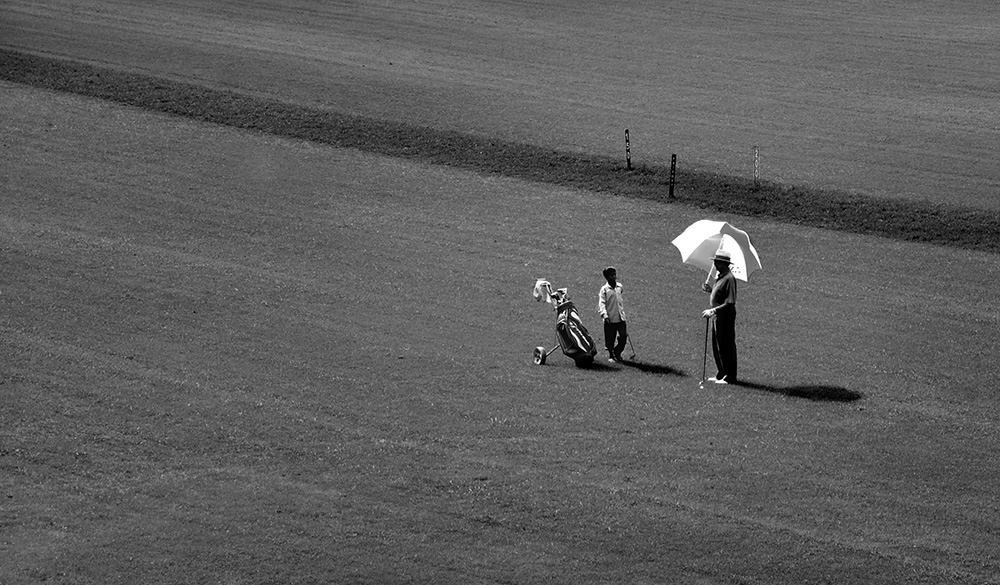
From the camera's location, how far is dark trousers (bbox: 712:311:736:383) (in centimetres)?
2241

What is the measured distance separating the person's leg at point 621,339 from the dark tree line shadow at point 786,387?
24 centimetres

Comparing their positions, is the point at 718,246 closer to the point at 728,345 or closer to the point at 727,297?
the point at 727,297

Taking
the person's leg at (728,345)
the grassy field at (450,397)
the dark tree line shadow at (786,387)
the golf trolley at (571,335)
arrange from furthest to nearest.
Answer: the golf trolley at (571,335), the dark tree line shadow at (786,387), the person's leg at (728,345), the grassy field at (450,397)

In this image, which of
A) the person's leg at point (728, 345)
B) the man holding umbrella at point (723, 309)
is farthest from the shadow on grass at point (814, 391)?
the man holding umbrella at point (723, 309)

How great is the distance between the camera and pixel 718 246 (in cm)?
2298

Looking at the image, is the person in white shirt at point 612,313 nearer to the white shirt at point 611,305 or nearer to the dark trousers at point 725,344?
the white shirt at point 611,305

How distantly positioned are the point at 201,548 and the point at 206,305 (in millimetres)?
9948

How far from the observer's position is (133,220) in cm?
3209

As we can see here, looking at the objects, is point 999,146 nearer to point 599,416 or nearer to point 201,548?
point 599,416

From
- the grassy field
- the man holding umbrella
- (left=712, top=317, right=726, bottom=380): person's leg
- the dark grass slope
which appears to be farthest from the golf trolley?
the dark grass slope

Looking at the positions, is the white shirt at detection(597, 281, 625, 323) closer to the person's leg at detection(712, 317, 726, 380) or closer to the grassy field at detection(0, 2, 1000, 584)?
the grassy field at detection(0, 2, 1000, 584)

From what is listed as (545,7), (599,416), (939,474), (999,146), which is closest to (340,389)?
(599,416)

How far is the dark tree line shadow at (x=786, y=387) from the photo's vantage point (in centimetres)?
2267

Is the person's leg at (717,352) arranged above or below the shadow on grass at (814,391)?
above
